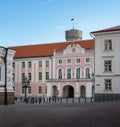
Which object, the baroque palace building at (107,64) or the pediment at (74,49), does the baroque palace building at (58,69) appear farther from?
the baroque palace building at (107,64)

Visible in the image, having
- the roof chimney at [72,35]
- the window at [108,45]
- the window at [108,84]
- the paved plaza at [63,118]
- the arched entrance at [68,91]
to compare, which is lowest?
the arched entrance at [68,91]

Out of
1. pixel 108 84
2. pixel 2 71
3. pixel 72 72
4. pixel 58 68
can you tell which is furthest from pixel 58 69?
pixel 2 71

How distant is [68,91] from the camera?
71.2m

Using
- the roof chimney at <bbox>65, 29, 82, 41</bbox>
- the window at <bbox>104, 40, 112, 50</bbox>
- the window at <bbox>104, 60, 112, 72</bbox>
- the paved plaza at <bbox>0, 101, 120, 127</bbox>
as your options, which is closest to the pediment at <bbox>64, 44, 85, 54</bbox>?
the roof chimney at <bbox>65, 29, 82, 41</bbox>

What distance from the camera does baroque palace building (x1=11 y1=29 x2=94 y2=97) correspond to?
6788cm

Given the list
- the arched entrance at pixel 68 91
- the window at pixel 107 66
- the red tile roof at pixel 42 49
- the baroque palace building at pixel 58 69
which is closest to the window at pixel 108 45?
the window at pixel 107 66

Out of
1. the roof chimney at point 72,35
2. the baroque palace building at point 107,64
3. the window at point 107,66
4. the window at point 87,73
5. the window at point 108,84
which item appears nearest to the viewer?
the baroque palace building at point 107,64

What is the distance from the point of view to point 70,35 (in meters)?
87.9

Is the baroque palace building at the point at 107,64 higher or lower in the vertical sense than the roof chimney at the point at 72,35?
lower

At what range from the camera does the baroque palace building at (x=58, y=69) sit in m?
67.9

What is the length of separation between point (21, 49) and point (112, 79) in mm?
42128

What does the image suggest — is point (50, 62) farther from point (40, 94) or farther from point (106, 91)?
point (106, 91)

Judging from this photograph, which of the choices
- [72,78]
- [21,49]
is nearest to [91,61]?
[72,78]

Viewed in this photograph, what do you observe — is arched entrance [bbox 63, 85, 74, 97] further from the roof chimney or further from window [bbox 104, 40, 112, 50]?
window [bbox 104, 40, 112, 50]
